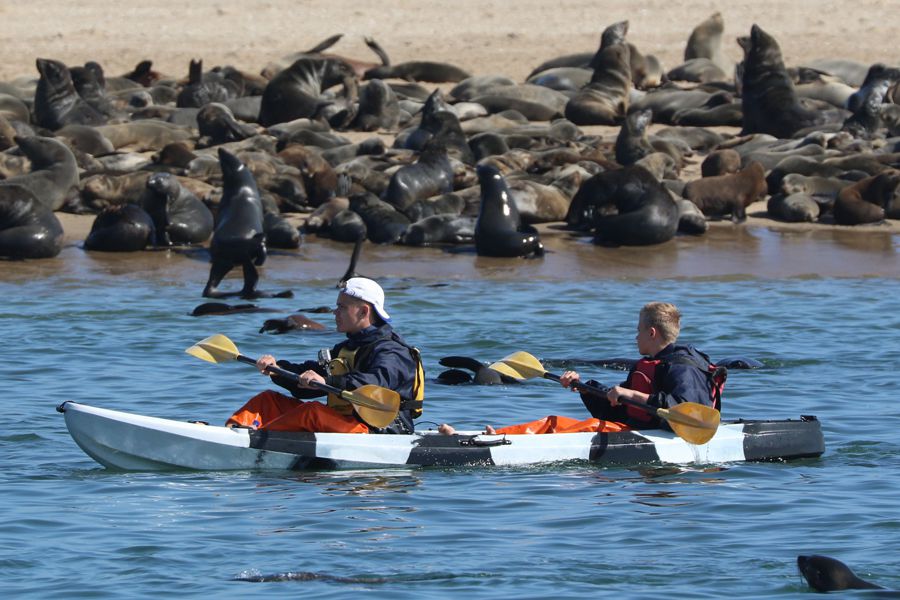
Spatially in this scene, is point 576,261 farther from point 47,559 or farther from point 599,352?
point 47,559

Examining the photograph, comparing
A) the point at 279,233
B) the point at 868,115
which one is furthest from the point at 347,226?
the point at 868,115

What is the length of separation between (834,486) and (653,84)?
785 inches

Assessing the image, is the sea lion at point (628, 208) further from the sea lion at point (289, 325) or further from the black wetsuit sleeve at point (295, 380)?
the black wetsuit sleeve at point (295, 380)

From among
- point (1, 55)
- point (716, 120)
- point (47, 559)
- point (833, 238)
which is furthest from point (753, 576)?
point (1, 55)

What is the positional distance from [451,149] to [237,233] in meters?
5.57

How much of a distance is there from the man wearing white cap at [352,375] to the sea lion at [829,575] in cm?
254

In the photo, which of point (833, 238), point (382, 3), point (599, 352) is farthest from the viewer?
point (382, 3)

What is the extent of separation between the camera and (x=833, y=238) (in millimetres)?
17312

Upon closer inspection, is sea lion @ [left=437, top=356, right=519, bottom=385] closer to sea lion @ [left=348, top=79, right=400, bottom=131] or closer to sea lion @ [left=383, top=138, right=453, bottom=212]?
sea lion @ [left=383, top=138, right=453, bottom=212]

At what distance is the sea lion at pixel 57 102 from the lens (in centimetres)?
2342

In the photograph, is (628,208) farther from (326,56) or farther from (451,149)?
(326,56)

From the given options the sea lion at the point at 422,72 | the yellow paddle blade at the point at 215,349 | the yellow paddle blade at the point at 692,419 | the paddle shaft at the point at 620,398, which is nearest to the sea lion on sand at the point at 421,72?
the sea lion at the point at 422,72

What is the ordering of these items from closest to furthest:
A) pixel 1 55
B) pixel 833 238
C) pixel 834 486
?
pixel 834 486 < pixel 833 238 < pixel 1 55

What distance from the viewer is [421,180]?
18328mm
